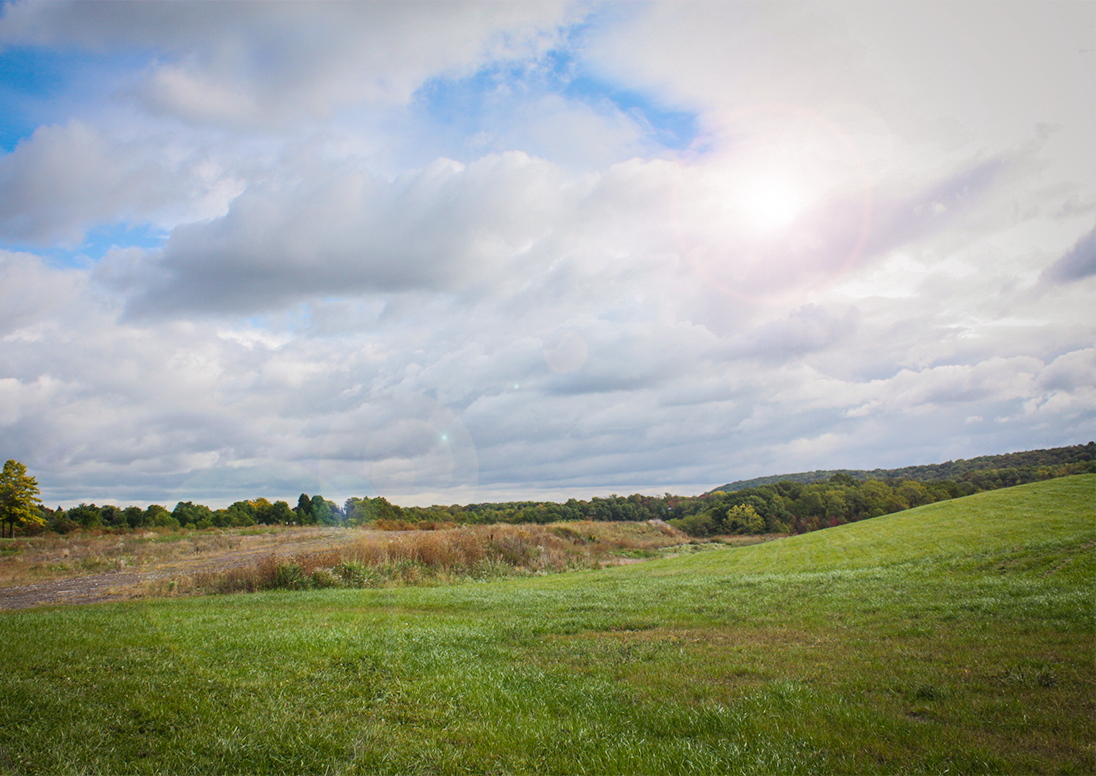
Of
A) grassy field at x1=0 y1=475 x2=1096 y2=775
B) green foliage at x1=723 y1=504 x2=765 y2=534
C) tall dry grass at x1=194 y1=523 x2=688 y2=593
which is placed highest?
grassy field at x1=0 y1=475 x2=1096 y2=775

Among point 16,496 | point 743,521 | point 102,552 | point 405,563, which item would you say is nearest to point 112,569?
point 102,552

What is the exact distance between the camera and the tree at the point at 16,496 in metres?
56.8

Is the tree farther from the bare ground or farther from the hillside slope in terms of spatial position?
the hillside slope

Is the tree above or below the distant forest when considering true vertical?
above

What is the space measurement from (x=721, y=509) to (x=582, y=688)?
114814mm

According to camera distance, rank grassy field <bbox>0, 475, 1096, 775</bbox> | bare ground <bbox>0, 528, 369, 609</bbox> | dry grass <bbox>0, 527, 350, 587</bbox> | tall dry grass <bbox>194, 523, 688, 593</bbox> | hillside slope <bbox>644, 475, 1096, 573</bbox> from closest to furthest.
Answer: grassy field <bbox>0, 475, 1096, 775</bbox>
hillside slope <bbox>644, 475, 1096, 573</bbox>
bare ground <bbox>0, 528, 369, 609</bbox>
tall dry grass <bbox>194, 523, 688, 593</bbox>
dry grass <bbox>0, 527, 350, 587</bbox>

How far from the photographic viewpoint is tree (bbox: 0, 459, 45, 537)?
5678cm

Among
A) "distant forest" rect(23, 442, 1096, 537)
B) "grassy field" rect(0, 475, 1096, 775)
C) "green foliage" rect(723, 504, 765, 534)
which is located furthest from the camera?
"green foliage" rect(723, 504, 765, 534)

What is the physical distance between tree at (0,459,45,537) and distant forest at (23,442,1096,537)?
1630 cm

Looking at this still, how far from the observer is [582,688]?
8.05 meters

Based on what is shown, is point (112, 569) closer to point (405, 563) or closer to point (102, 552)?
point (102, 552)

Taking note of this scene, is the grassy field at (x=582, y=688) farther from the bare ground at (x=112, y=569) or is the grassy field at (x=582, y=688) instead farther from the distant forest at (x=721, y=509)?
the distant forest at (x=721, y=509)

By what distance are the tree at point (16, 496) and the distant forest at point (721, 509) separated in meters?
16.3

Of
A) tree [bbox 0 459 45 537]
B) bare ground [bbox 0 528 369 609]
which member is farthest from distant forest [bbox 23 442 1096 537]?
bare ground [bbox 0 528 369 609]
